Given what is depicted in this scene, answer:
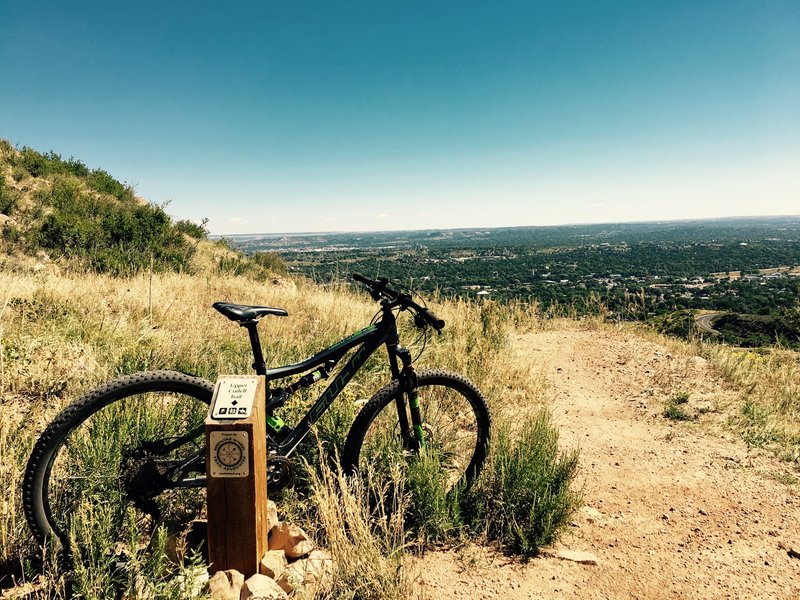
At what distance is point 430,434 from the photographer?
3.24 metres

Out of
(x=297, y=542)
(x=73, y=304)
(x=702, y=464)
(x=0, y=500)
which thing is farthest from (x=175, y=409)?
(x=702, y=464)

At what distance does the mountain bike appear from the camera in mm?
2047

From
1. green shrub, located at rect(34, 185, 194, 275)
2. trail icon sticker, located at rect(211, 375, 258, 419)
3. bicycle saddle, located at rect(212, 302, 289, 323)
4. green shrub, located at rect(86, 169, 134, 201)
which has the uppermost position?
green shrub, located at rect(86, 169, 134, 201)

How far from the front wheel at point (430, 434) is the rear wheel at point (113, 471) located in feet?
2.95

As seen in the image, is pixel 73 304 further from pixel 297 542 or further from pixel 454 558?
pixel 454 558

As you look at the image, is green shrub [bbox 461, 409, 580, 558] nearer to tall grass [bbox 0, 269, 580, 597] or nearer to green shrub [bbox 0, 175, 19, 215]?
tall grass [bbox 0, 269, 580, 597]

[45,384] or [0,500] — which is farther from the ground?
[45,384]

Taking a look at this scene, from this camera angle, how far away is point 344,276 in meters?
9.41

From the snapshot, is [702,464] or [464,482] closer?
[464,482]

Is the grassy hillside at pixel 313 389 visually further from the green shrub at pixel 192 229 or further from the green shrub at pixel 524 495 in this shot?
the green shrub at pixel 192 229

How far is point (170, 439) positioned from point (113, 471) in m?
0.29

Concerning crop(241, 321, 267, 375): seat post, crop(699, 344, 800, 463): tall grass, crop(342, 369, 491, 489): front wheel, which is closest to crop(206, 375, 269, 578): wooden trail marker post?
crop(241, 321, 267, 375): seat post

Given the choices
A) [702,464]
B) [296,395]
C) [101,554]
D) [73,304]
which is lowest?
[702,464]

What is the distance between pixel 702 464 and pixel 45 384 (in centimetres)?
557
